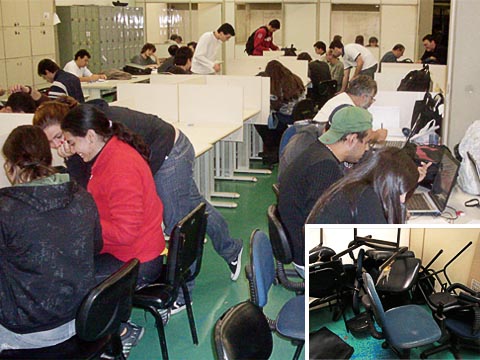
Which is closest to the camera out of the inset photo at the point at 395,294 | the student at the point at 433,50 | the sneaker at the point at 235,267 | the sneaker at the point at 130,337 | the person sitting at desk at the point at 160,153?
the inset photo at the point at 395,294

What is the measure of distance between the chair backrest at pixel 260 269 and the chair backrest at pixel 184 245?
0.40 m

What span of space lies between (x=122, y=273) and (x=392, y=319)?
3.98 feet

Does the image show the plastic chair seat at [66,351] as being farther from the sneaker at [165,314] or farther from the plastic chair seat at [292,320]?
the sneaker at [165,314]

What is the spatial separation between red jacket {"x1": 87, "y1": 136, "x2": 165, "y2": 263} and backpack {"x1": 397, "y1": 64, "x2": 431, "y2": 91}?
3.66m

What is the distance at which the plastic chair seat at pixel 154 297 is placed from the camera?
96.9 inches

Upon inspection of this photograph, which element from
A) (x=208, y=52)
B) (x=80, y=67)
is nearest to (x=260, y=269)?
(x=208, y=52)

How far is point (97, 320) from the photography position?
2.02 m

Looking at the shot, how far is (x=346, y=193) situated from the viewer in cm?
209

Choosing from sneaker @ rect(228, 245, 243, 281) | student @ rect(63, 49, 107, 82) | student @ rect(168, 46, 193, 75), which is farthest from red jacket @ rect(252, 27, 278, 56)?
sneaker @ rect(228, 245, 243, 281)

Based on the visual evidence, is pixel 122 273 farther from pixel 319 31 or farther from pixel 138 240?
pixel 319 31

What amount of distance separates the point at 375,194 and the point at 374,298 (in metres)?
1.11

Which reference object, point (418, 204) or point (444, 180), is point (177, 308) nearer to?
point (418, 204)

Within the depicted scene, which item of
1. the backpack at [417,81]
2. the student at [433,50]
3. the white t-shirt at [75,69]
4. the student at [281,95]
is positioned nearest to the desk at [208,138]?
the student at [281,95]

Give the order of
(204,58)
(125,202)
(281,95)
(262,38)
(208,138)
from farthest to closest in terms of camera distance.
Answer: (262,38), (204,58), (281,95), (208,138), (125,202)
